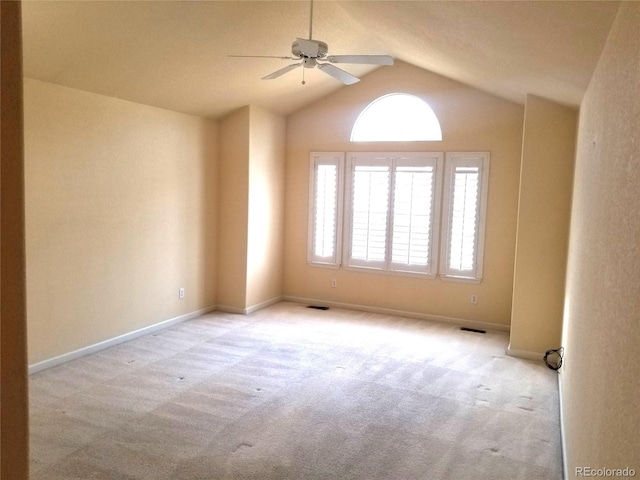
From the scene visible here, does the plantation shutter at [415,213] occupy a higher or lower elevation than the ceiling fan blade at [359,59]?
lower

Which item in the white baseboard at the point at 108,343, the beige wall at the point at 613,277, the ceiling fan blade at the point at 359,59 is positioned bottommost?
the white baseboard at the point at 108,343

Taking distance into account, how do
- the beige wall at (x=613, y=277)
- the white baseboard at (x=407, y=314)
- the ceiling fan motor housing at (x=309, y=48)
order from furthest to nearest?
the white baseboard at (x=407, y=314) < the ceiling fan motor housing at (x=309, y=48) < the beige wall at (x=613, y=277)

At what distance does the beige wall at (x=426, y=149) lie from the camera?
595cm

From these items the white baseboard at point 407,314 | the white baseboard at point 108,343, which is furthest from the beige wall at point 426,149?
the white baseboard at point 108,343

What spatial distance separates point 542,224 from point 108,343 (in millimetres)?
4495

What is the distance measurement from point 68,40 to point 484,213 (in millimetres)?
4624

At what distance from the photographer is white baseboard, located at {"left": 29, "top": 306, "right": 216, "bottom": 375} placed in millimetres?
4459

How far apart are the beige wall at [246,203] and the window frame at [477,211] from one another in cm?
234

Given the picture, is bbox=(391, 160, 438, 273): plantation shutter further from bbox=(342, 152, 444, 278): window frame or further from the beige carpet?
the beige carpet

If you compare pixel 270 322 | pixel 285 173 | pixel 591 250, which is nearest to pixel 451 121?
pixel 285 173

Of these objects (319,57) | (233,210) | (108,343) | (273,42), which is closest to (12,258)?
(319,57)

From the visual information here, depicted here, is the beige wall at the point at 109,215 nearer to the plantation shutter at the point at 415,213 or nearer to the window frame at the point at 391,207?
the window frame at the point at 391,207

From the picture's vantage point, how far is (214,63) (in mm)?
4910

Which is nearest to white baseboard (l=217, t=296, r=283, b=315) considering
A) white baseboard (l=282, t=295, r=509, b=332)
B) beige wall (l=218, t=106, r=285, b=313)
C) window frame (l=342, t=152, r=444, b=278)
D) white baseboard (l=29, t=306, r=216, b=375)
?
beige wall (l=218, t=106, r=285, b=313)
